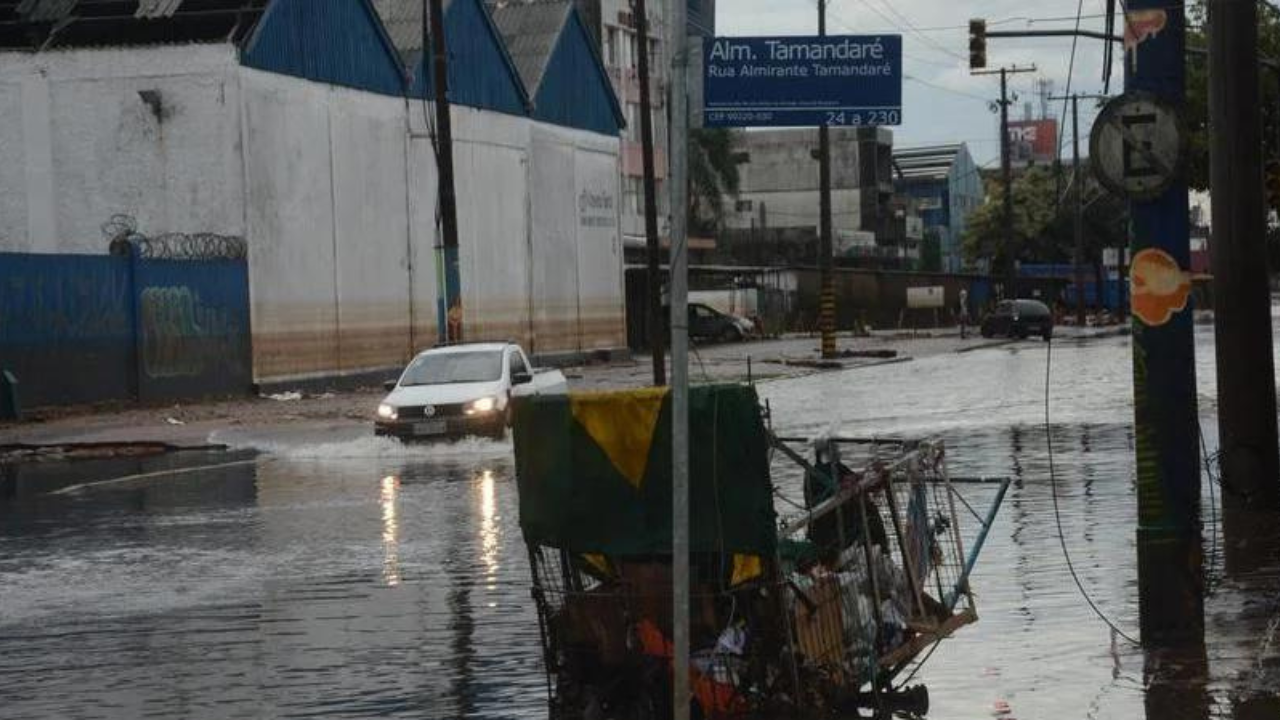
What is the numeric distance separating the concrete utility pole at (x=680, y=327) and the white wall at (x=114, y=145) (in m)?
37.3

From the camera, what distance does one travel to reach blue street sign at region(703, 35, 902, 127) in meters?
10.7

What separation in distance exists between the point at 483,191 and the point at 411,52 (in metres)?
4.44

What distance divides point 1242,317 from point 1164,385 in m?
6.61

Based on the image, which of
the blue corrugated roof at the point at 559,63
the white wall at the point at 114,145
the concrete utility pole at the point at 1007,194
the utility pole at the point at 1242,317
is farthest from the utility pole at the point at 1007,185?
the utility pole at the point at 1242,317

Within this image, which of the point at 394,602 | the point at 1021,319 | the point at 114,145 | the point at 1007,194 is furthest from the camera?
the point at 1007,194

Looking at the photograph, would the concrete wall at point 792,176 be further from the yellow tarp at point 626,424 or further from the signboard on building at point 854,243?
the yellow tarp at point 626,424

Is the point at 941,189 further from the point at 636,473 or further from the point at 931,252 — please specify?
the point at 636,473

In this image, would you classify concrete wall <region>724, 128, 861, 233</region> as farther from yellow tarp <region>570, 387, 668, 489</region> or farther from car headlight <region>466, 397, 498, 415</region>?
yellow tarp <region>570, 387, 668, 489</region>

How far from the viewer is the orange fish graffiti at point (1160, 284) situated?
38.6 feet

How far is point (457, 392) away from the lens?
2989 centimetres

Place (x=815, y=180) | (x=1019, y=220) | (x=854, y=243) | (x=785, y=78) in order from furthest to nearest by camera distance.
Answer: (x=1019, y=220)
(x=815, y=180)
(x=854, y=243)
(x=785, y=78)

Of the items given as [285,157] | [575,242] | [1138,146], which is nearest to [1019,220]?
[575,242]

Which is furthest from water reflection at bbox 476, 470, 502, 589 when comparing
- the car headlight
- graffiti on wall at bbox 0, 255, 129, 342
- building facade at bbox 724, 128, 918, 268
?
building facade at bbox 724, 128, 918, 268

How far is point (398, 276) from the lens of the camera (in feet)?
174
